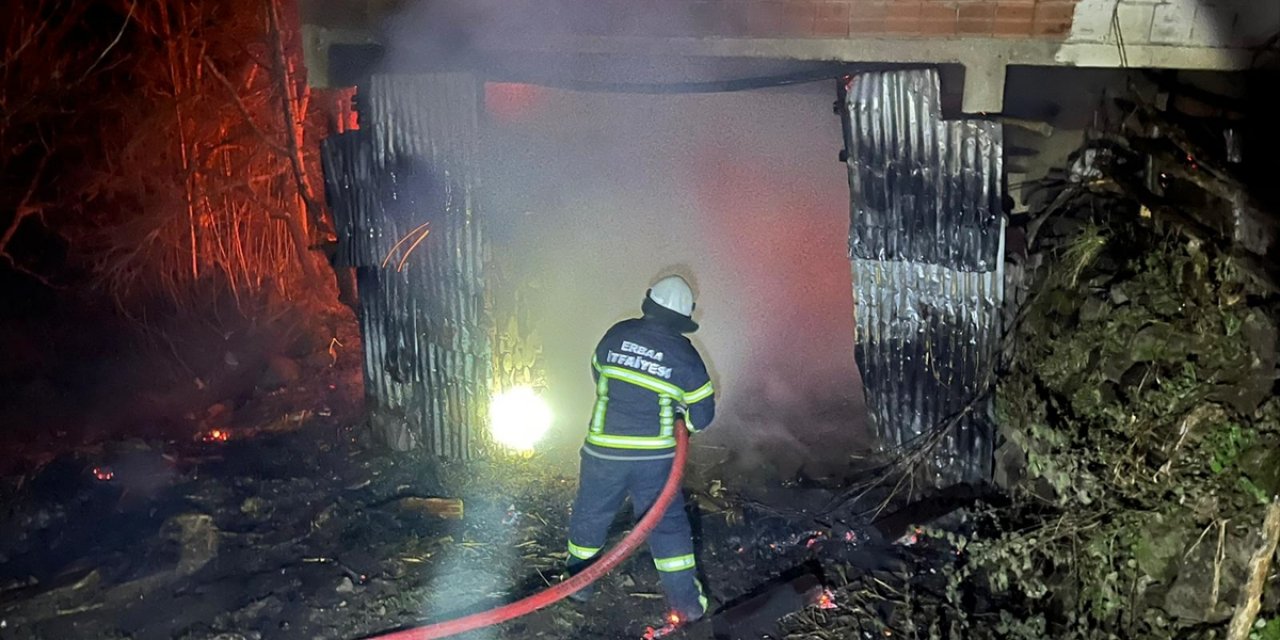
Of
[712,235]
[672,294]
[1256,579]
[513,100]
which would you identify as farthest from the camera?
[712,235]

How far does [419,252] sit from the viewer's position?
734 cm

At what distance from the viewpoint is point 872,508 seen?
21.7 feet

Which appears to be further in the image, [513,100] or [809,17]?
[513,100]

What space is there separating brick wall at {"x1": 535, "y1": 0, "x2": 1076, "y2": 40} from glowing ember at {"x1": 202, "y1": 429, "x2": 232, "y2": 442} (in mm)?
5185

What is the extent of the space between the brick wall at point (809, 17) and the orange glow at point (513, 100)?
113cm

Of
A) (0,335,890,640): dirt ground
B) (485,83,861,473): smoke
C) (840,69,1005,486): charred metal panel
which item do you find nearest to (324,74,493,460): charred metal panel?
(0,335,890,640): dirt ground

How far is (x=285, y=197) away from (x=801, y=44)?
41.1ft

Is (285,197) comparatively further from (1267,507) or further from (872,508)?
(1267,507)

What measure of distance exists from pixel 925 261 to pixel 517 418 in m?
3.82

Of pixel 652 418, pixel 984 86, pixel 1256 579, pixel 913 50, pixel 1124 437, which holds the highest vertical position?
pixel 913 50

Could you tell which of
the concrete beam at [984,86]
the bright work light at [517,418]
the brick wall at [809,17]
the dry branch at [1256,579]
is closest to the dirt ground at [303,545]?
the bright work light at [517,418]

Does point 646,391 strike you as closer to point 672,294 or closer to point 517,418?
point 672,294

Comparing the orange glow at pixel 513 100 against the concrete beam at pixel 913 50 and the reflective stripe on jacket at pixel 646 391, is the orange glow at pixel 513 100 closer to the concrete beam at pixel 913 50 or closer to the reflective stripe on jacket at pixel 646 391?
the concrete beam at pixel 913 50

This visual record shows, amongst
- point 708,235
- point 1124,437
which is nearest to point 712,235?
point 708,235
